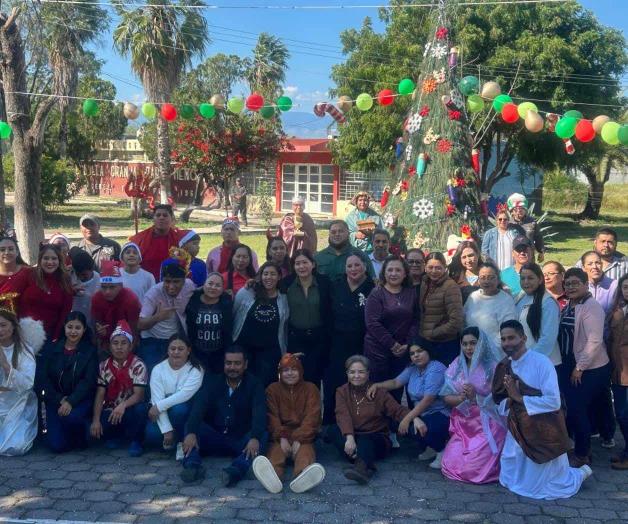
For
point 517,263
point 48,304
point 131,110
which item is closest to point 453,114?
point 517,263

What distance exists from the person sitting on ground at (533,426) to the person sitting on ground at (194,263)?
9.97 feet

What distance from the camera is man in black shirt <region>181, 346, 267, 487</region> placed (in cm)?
535

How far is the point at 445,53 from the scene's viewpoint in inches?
372

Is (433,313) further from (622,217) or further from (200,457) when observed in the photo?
(622,217)

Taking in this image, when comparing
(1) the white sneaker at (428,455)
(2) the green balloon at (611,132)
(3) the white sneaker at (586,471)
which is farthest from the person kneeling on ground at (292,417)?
(2) the green balloon at (611,132)

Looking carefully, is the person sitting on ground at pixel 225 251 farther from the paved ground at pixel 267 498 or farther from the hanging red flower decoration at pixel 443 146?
the hanging red flower decoration at pixel 443 146

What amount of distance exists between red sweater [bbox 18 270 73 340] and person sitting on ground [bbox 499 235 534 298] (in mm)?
3676

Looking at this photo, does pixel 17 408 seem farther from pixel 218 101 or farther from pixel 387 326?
pixel 218 101

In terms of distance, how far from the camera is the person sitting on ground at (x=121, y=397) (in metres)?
5.59

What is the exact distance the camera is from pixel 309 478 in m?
4.77

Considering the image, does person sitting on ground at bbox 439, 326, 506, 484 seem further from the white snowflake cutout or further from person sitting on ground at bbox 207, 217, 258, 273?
the white snowflake cutout

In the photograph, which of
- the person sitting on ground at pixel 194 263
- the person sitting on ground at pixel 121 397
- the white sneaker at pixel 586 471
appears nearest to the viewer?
the white sneaker at pixel 586 471

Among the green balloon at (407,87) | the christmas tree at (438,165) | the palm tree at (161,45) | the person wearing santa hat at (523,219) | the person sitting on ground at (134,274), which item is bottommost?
the person sitting on ground at (134,274)

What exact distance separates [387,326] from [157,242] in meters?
2.57
